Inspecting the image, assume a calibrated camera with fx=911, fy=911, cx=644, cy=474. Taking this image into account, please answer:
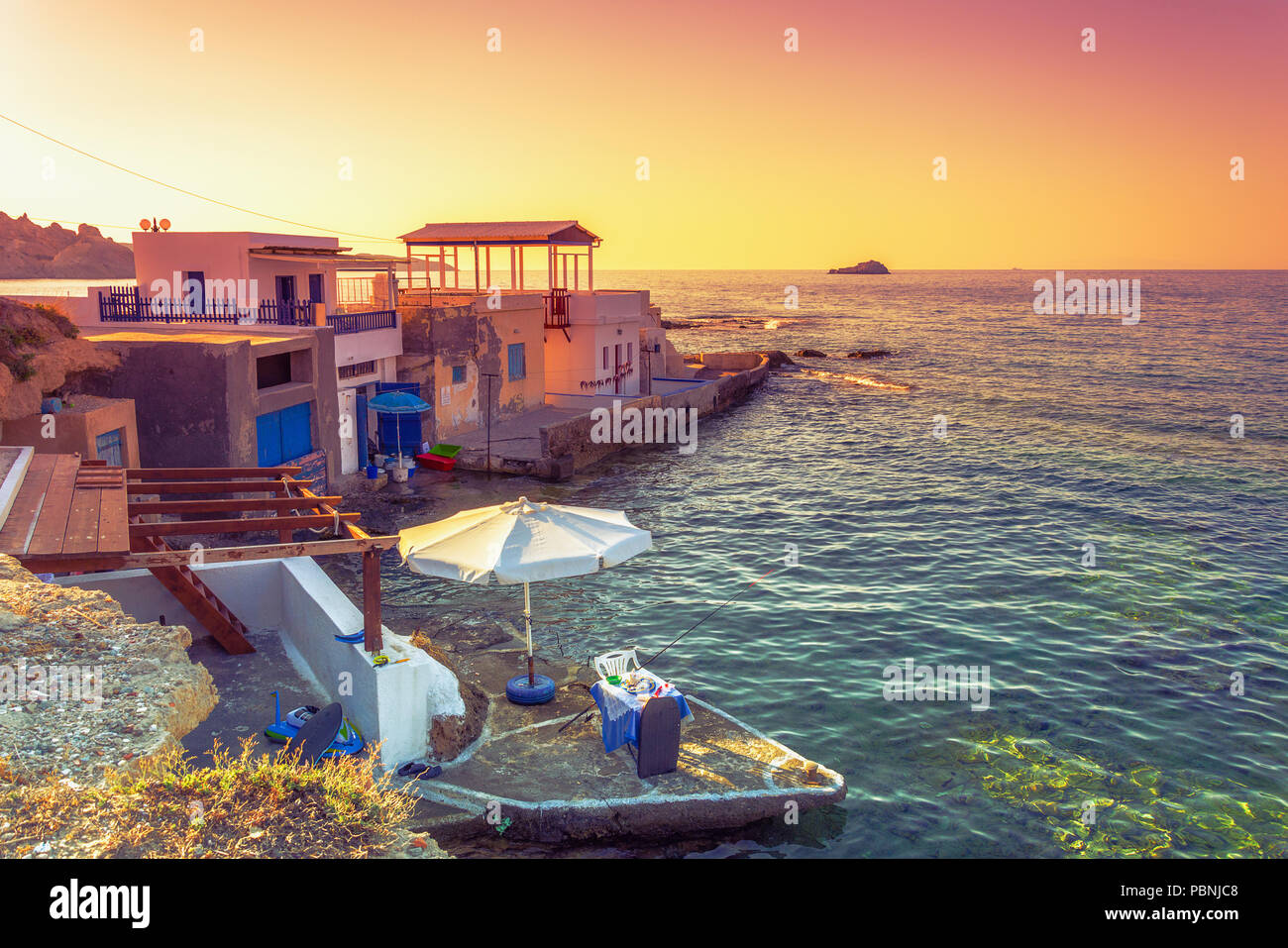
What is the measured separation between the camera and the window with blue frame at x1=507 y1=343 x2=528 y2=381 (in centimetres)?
3669

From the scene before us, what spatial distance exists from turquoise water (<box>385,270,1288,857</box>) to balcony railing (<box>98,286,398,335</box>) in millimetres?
6801

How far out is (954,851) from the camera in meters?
10.5

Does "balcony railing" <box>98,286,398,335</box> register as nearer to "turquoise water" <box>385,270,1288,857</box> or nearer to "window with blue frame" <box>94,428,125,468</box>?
"turquoise water" <box>385,270,1288,857</box>

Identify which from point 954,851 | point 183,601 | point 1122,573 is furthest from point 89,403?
point 1122,573

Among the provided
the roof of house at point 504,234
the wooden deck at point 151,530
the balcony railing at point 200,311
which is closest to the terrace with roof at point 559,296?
the roof of house at point 504,234

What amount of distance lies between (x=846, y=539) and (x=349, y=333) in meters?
16.3

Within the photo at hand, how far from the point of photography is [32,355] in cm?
1631

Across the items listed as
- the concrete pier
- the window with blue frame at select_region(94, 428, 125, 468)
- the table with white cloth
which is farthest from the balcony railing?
the table with white cloth

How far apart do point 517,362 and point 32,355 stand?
2180cm

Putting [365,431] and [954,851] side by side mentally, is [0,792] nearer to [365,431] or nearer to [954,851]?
[954,851]

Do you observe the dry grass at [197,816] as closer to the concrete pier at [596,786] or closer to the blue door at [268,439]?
the concrete pier at [596,786]

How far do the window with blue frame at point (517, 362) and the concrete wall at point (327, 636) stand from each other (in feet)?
78.0

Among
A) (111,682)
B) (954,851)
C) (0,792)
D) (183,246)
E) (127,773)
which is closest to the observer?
(0,792)
